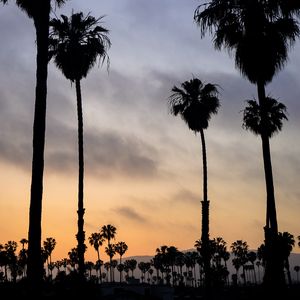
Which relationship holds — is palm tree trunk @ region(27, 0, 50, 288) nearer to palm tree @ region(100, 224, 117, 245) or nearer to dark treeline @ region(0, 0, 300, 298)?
dark treeline @ region(0, 0, 300, 298)

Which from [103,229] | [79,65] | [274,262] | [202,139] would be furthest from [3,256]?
[274,262]

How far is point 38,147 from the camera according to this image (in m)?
Result: 15.4

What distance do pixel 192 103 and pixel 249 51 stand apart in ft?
73.8

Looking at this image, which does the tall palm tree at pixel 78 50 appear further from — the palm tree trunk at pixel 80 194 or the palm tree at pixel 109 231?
the palm tree at pixel 109 231

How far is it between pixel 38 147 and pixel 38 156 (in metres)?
0.28

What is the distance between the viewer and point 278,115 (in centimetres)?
4388

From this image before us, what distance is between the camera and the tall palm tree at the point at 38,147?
14466 millimetres

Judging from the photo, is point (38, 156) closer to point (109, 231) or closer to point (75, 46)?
point (75, 46)

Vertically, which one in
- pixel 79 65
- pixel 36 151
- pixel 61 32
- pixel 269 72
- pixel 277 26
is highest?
pixel 61 32

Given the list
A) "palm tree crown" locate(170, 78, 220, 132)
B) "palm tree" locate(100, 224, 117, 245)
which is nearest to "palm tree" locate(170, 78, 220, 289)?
"palm tree crown" locate(170, 78, 220, 132)

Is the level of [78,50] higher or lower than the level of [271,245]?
higher

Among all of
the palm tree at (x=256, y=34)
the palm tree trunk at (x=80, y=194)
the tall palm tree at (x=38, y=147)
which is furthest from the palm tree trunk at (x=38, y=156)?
the palm tree trunk at (x=80, y=194)

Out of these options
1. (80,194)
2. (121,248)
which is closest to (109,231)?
(121,248)

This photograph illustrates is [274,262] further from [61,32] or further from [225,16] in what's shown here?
[61,32]
